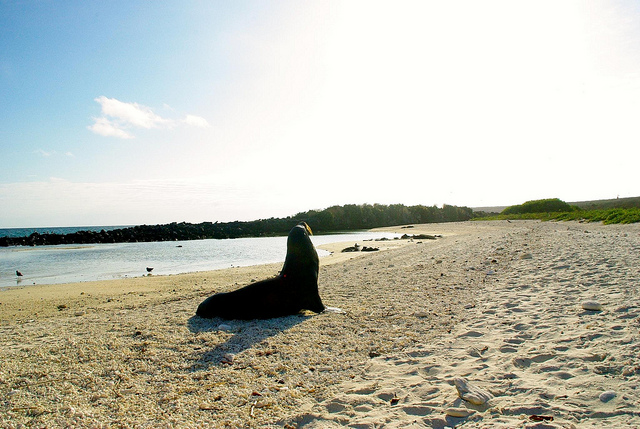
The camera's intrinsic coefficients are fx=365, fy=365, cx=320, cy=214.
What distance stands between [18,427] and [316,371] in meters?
2.68

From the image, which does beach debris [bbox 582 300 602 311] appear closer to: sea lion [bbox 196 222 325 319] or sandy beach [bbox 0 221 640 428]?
sandy beach [bbox 0 221 640 428]

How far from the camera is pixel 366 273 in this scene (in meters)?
10.7

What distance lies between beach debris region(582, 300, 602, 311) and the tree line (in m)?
43.9

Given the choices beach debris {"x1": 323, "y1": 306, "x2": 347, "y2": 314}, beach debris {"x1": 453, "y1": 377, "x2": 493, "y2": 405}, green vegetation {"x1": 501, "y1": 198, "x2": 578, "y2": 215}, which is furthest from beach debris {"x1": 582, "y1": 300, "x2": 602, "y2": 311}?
green vegetation {"x1": 501, "y1": 198, "x2": 578, "y2": 215}

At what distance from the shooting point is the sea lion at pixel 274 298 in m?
6.48

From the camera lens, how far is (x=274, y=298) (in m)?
6.58

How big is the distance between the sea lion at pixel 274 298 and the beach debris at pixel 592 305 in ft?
13.0

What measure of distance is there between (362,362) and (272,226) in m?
49.6

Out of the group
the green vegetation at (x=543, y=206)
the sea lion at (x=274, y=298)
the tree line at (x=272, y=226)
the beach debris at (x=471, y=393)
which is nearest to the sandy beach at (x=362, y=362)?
the beach debris at (x=471, y=393)

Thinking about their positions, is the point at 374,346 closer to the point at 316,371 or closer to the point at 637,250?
the point at 316,371

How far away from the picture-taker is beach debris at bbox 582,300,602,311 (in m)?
4.99

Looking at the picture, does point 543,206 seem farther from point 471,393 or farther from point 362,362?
point 471,393

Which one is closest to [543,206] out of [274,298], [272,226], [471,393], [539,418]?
[272,226]

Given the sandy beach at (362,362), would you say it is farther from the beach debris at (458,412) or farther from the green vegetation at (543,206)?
the green vegetation at (543,206)
